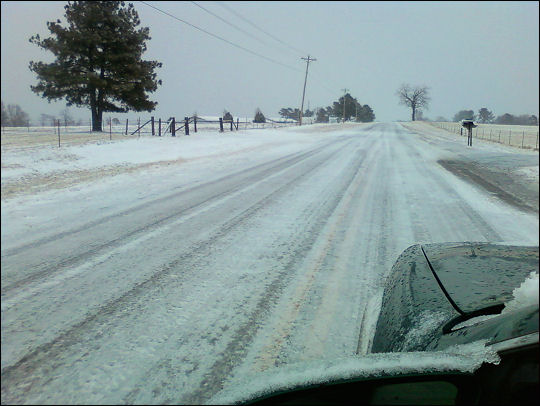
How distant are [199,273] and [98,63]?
2025 mm

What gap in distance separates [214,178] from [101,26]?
6.59 m

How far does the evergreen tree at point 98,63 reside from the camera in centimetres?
314

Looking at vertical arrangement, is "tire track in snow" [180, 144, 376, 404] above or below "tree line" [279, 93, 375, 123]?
→ below

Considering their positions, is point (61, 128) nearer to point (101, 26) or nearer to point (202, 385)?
point (101, 26)

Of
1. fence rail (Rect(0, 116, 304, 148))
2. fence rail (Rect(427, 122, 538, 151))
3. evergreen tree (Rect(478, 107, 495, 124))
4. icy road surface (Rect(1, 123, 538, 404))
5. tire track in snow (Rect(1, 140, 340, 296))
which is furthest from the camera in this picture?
tire track in snow (Rect(1, 140, 340, 296))

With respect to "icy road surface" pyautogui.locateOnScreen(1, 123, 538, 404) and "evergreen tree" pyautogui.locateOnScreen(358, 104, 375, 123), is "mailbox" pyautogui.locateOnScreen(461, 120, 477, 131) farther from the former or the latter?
"evergreen tree" pyautogui.locateOnScreen(358, 104, 375, 123)

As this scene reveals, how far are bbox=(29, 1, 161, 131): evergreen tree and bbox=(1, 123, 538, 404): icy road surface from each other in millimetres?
797

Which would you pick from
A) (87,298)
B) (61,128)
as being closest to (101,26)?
(61,128)

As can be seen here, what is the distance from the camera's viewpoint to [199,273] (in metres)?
4.09

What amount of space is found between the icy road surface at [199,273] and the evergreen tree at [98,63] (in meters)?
0.80

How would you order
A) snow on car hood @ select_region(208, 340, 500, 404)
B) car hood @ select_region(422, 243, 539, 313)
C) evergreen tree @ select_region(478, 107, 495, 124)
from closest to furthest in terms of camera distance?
snow on car hood @ select_region(208, 340, 500, 404) < car hood @ select_region(422, 243, 539, 313) < evergreen tree @ select_region(478, 107, 495, 124)

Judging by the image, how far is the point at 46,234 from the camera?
17.2ft

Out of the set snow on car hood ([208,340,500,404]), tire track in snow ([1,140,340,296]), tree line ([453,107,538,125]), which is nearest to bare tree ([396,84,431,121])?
tree line ([453,107,538,125])

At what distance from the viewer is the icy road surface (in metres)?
2.49
